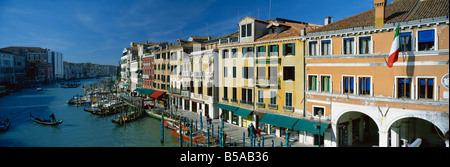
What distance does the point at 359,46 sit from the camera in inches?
621

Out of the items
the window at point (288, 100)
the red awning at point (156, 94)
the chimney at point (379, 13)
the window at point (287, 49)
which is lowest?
the red awning at point (156, 94)

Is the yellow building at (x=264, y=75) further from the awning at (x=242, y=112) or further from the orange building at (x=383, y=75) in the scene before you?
the orange building at (x=383, y=75)

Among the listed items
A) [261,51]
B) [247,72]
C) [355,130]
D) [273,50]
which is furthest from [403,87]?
[247,72]

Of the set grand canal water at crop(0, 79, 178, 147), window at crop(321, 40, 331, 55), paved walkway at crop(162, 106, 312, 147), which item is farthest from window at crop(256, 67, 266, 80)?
grand canal water at crop(0, 79, 178, 147)

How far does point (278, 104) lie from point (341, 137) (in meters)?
5.41

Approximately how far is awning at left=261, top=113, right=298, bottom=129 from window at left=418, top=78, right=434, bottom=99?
7.98 m

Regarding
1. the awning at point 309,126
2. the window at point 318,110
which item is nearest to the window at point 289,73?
the window at point 318,110

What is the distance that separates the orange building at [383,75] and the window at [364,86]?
0.06 m

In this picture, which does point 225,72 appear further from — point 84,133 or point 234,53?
point 84,133

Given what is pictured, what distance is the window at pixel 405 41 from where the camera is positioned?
13.9 meters

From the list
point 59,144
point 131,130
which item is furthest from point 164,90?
point 59,144

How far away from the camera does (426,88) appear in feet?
44.3

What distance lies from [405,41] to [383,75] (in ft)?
7.45

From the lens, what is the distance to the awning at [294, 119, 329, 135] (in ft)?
56.6
